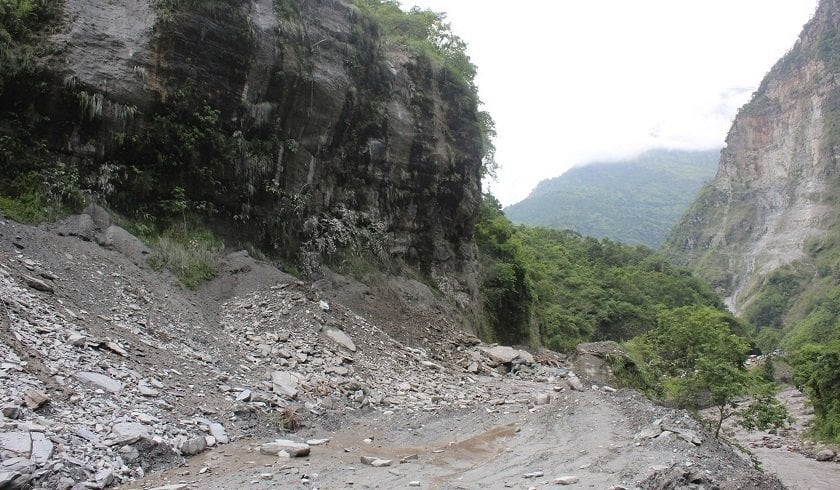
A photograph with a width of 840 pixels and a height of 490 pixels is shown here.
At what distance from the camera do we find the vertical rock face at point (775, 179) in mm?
101312

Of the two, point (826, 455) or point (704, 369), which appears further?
point (826, 455)

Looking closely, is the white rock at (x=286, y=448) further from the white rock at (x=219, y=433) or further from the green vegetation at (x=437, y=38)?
the green vegetation at (x=437, y=38)

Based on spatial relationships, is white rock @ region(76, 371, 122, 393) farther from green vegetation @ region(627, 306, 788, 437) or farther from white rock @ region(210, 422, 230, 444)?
green vegetation @ region(627, 306, 788, 437)

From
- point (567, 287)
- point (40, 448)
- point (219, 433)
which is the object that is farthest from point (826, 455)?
point (567, 287)

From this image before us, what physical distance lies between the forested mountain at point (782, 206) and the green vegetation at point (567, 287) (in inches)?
665

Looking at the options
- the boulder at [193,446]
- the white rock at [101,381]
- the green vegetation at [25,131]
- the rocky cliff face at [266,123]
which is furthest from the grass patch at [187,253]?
the boulder at [193,446]

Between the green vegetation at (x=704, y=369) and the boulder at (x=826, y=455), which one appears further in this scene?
the boulder at (x=826, y=455)

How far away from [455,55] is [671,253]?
117678 mm

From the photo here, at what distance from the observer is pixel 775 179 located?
118125 mm

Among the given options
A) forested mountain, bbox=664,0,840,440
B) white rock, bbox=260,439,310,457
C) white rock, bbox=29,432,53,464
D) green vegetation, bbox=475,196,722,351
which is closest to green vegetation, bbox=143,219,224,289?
white rock, bbox=260,439,310,457

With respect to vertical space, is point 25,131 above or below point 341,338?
above

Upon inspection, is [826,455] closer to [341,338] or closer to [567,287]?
[341,338]

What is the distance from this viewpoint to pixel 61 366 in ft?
28.9

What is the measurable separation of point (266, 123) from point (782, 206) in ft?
390
